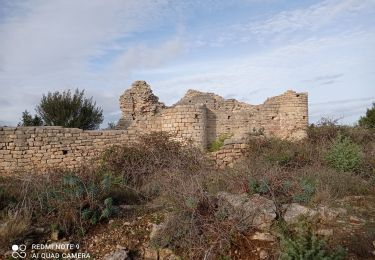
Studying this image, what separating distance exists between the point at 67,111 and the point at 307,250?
1363cm

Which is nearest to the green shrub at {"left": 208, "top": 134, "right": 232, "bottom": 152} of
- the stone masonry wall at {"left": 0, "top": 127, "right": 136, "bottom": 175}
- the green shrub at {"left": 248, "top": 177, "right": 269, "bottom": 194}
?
the stone masonry wall at {"left": 0, "top": 127, "right": 136, "bottom": 175}

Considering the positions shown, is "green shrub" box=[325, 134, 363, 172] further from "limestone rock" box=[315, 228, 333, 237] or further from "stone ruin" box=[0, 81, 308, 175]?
"limestone rock" box=[315, 228, 333, 237]

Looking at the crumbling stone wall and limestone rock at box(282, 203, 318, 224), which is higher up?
the crumbling stone wall

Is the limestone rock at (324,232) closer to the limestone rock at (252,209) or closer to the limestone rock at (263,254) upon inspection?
the limestone rock at (252,209)

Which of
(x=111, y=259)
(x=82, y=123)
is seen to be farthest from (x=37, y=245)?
(x=82, y=123)

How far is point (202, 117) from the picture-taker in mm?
12516

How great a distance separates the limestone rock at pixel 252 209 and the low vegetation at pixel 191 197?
4.7 inches

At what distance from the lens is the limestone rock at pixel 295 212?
5.42m

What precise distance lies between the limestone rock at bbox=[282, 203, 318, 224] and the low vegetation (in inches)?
8.2

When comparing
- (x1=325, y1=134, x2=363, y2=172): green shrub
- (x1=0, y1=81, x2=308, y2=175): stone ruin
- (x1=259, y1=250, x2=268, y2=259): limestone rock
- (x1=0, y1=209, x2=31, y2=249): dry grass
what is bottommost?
(x1=259, y1=250, x2=268, y2=259): limestone rock

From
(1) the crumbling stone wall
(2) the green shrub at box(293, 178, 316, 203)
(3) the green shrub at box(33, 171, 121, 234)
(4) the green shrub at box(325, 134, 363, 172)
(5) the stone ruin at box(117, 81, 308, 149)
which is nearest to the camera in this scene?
(3) the green shrub at box(33, 171, 121, 234)

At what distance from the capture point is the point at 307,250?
431cm

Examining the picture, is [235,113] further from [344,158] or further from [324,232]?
[324,232]

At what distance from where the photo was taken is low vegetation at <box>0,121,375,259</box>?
5148 mm
